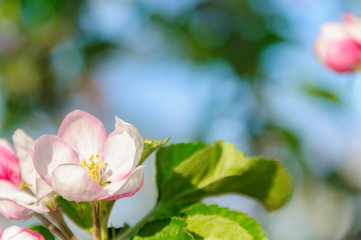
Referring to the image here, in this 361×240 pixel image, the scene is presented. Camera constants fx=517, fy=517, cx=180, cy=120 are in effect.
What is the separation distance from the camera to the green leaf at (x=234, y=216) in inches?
26.6

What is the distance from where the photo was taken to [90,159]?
2.50 ft

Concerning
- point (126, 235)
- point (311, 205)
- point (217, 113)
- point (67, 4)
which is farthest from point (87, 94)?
point (126, 235)

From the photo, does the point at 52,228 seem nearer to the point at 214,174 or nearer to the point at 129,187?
the point at 129,187

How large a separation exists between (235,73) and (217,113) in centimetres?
24

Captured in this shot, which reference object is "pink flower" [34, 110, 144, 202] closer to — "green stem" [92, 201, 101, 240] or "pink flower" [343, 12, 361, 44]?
"green stem" [92, 201, 101, 240]

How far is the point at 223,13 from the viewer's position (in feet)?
9.50

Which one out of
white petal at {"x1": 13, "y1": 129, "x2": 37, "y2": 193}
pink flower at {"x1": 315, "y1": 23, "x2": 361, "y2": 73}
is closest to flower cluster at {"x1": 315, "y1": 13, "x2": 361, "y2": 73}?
pink flower at {"x1": 315, "y1": 23, "x2": 361, "y2": 73}

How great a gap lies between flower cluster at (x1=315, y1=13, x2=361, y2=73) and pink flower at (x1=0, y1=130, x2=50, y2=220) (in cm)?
103

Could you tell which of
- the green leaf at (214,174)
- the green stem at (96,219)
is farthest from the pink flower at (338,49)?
the green stem at (96,219)

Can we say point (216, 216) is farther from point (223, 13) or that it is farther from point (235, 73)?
point (223, 13)

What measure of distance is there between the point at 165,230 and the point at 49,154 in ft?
0.61

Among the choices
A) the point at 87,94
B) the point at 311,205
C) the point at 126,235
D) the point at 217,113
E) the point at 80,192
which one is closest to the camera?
the point at 80,192

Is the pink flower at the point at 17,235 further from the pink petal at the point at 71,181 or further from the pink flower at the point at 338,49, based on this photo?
the pink flower at the point at 338,49

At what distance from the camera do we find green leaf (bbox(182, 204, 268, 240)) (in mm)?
677
